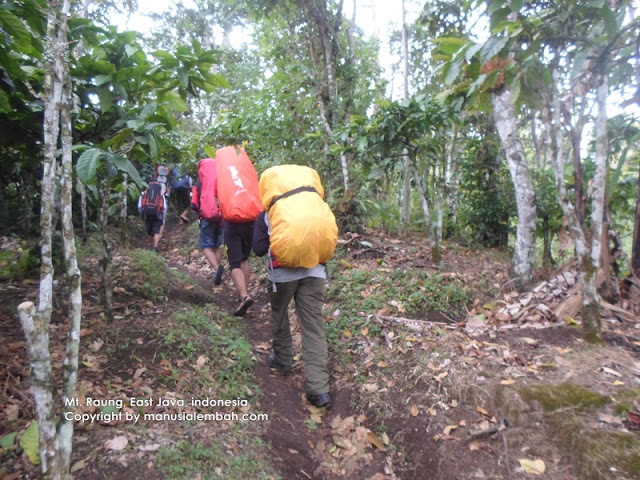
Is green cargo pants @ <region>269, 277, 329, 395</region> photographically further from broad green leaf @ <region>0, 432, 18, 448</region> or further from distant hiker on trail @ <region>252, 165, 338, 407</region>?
broad green leaf @ <region>0, 432, 18, 448</region>

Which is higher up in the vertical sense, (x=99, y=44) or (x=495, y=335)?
(x=99, y=44)

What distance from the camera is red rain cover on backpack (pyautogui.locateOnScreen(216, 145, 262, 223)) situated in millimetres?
4363

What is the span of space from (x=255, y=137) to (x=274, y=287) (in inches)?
154

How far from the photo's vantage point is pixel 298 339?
4.65 meters

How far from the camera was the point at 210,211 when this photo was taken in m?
5.21

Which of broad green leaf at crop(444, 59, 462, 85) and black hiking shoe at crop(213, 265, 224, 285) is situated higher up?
broad green leaf at crop(444, 59, 462, 85)

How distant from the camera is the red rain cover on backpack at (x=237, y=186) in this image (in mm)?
4363

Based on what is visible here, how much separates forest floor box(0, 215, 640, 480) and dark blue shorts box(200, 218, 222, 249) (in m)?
1.08

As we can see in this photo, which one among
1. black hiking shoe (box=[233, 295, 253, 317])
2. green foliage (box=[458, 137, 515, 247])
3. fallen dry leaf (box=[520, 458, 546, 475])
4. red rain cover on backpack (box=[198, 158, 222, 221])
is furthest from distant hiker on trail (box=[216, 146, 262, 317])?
green foliage (box=[458, 137, 515, 247])

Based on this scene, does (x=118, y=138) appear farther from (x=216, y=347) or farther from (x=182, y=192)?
(x=182, y=192)

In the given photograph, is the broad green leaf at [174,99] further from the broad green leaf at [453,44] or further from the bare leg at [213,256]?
the bare leg at [213,256]

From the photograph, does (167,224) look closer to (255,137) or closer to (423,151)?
(255,137)

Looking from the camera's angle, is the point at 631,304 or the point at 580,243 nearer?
the point at 580,243

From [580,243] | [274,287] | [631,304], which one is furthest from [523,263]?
[274,287]
